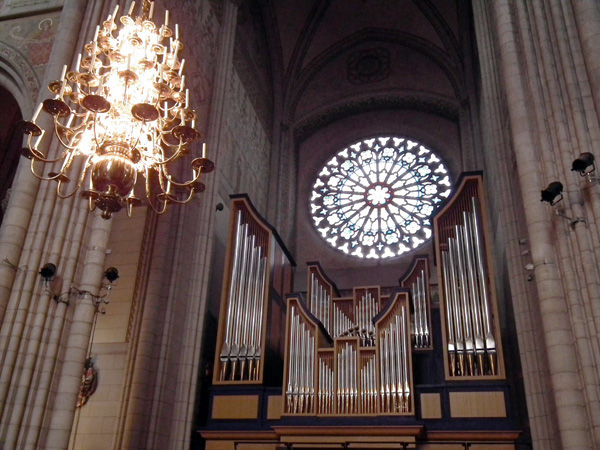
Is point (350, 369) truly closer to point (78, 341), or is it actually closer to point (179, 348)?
point (179, 348)

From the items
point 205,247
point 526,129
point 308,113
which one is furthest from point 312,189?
point 526,129

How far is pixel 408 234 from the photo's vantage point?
16.4 m

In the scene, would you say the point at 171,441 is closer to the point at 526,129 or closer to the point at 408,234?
the point at 526,129

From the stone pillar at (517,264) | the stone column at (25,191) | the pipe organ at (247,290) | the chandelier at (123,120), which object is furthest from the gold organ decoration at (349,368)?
the stone column at (25,191)

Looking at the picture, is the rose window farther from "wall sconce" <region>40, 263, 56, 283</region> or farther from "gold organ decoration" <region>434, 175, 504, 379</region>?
"wall sconce" <region>40, 263, 56, 283</region>

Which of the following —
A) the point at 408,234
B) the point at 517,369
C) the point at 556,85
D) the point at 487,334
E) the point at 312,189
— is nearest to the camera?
the point at 556,85

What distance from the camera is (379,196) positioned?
680 inches

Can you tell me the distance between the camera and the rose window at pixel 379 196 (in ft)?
54.3

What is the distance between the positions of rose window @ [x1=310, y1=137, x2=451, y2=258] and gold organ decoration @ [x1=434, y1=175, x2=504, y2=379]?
18.4 ft

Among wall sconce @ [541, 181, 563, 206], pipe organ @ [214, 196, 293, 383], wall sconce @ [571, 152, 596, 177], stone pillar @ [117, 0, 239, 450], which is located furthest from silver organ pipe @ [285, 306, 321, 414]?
wall sconce @ [571, 152, 596, 177]

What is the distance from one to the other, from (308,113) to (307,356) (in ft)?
33.9

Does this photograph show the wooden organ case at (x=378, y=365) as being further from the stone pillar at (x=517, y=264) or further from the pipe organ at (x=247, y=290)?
the stone pillar at (x=517, y=264)

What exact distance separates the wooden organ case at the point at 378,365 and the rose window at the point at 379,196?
5.34 metres

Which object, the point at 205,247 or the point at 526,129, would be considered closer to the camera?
the point at 526,129
